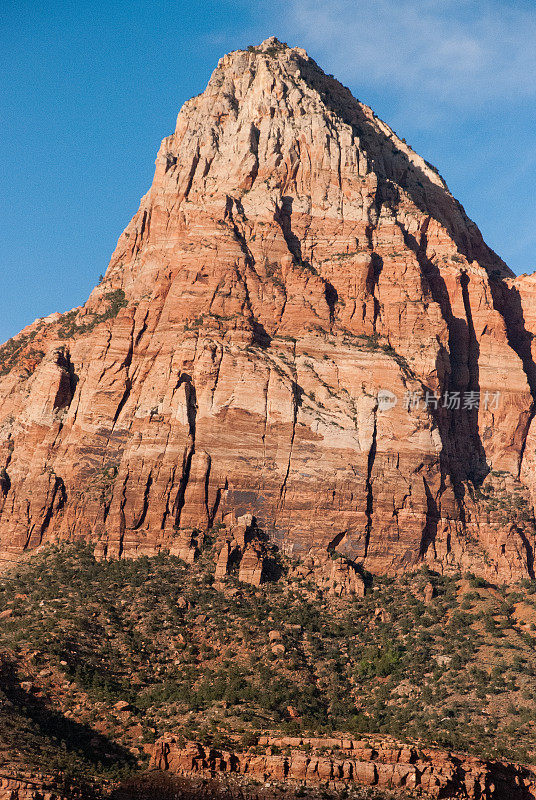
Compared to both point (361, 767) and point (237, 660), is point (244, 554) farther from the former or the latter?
point (361, 767)

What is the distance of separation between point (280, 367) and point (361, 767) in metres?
46.4

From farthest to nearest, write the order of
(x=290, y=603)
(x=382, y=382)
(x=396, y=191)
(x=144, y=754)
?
(x=396, y=191)
(x=382, y=382)
(x=290, y=603)
(x=144, y=754)

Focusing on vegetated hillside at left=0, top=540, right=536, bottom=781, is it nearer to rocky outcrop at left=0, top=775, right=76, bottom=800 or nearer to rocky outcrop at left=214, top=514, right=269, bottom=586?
rocky outcrop at left=214, top=514, right=269, bottom=586

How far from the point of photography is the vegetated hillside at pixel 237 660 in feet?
242

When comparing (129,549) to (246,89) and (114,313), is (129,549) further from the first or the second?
(246,89)

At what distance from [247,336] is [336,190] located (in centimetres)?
2307

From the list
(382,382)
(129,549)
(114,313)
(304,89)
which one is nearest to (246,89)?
(304,89)

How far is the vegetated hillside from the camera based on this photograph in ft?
242

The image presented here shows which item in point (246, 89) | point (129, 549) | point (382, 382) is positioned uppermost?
point (246, 89)

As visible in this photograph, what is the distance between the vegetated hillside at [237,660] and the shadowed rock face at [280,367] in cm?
525

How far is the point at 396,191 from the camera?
4980 inches

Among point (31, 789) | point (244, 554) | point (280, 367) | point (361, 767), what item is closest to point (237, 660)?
point (244, 554)

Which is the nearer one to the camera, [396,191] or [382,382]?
[382,382]

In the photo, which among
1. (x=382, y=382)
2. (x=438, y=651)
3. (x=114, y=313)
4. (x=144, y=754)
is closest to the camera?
(x=144, y=754)
